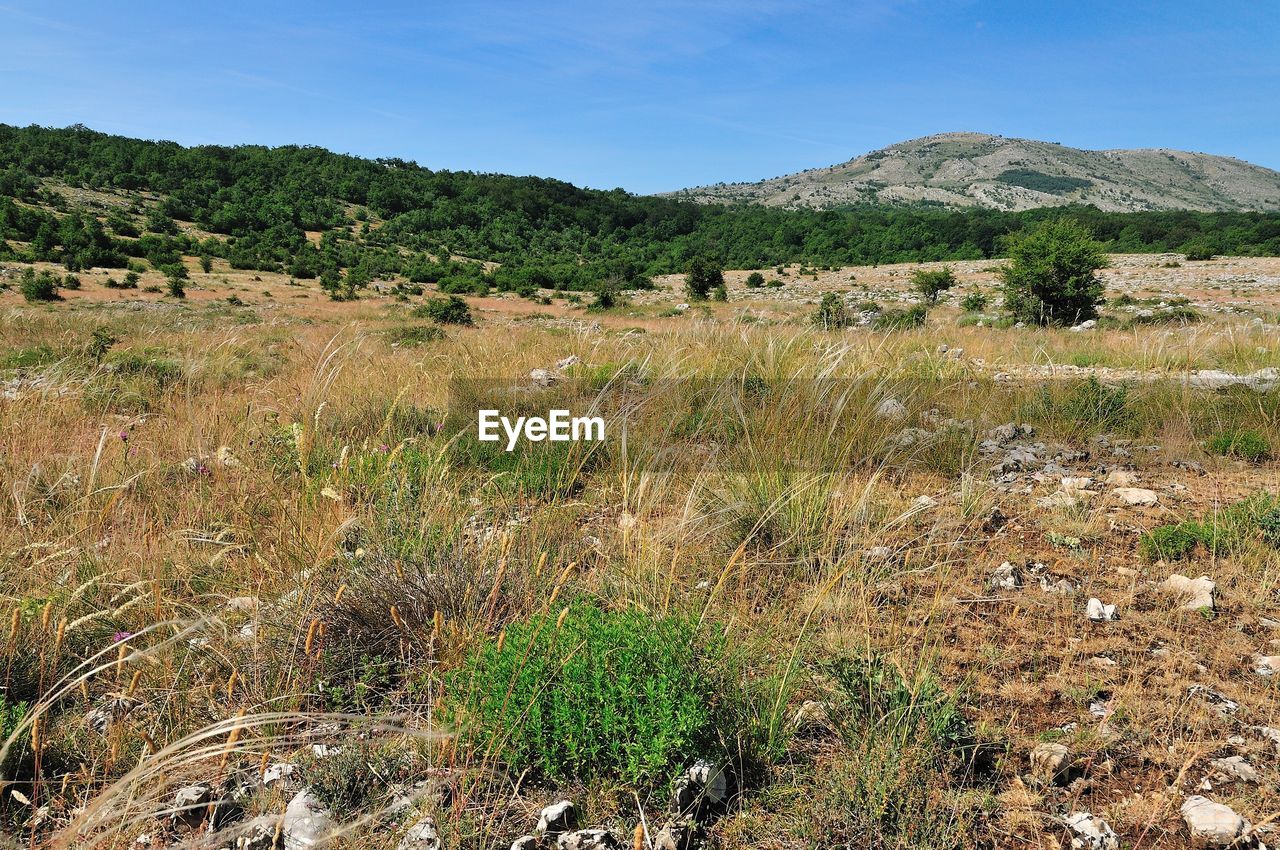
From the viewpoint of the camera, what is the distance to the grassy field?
5.07ft

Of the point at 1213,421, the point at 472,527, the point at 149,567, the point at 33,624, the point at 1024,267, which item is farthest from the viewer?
the point at 1024,267

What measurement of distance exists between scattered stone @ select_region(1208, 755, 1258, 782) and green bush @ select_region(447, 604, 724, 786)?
131 centimetres

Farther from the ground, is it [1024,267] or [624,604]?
[1024,267]

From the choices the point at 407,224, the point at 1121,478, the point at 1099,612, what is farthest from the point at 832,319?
the point at 407,224

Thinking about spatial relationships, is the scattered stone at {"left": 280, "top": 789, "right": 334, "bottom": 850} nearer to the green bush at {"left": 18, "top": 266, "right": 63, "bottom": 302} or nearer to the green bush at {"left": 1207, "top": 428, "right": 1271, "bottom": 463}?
the green bush at {"left": 1207, "top": 428, "right": 1271, "bottom": 463}

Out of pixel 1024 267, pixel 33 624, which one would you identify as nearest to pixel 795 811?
pixel 33 624

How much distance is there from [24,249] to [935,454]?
183 ft

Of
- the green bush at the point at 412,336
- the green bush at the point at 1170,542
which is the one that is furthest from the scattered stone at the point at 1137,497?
the green bush at the point at 412,336

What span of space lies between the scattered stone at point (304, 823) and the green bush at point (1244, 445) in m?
5.35

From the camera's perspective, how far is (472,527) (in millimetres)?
2830

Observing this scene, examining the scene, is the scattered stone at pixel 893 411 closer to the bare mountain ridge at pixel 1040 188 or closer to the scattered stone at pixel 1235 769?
the scattered stone at pixel 1235 769

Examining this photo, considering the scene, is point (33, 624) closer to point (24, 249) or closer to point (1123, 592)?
point (1123, 592)

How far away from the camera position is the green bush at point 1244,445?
13.8 ft

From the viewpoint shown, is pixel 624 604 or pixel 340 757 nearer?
pixel 340 757
